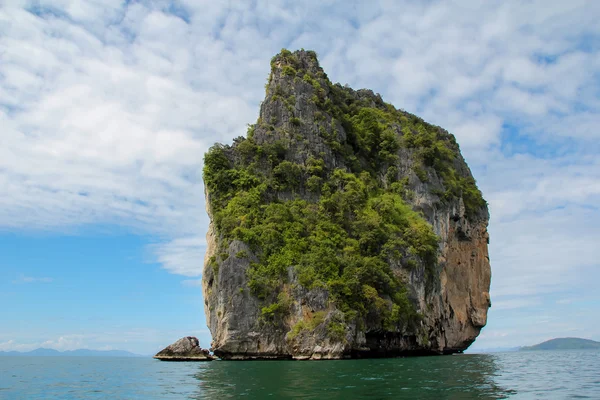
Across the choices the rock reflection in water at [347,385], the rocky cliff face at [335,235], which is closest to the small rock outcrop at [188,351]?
the rocky cliff face at [335,235]

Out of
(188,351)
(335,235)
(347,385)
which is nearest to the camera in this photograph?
(347,385)

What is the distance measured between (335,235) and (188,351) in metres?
16.3

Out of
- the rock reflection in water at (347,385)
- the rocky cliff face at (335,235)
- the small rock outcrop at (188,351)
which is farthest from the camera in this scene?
the small rock outcrop at (188,351)

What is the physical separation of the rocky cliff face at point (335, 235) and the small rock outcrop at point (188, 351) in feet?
8.59

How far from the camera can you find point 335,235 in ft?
145

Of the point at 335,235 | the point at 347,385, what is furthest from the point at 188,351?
the point at 347,385

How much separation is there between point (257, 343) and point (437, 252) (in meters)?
22.3

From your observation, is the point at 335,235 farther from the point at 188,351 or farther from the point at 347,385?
the point at 347,385

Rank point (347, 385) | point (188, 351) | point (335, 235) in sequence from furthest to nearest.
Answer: point (335, 235) → point (188, 351) → point (347, 385)

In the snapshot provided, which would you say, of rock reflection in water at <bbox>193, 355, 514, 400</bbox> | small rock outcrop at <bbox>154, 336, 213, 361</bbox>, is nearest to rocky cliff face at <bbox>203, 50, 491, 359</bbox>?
small rock outcrop at <bbox>154, 336, 213, 361</bbox>

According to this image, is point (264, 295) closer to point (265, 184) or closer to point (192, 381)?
point (265, 184)

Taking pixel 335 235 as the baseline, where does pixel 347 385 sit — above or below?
below

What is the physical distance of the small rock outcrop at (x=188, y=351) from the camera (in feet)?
139

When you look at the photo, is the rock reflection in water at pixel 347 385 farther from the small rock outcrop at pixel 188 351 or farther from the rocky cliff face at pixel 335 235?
the small rock outcrop at pixel 188 351
